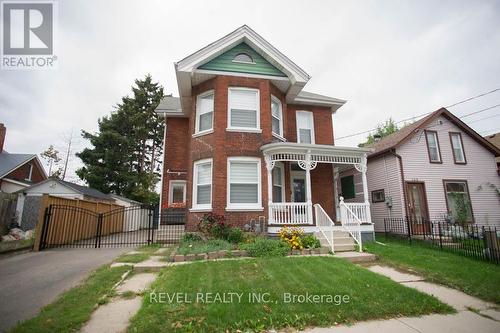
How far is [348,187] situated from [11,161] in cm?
→ 3184

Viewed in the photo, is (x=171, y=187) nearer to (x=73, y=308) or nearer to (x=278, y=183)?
(x=278, y=183)

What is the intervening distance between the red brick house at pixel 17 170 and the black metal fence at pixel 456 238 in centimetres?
2974

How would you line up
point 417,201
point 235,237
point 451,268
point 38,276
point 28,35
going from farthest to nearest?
point 417,201 < point 235,237 < point 28,35 < point 451,268 < point 38,276

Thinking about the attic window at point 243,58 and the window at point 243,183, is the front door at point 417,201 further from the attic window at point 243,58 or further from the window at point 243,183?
the attic window at point 243,58

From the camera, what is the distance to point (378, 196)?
49.6 feet

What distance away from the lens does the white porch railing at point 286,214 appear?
32.1 feet

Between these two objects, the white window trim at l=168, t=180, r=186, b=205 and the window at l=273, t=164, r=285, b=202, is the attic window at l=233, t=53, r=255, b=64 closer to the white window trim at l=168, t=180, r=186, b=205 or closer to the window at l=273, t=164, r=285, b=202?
the window at l=273, t=164, r=285, b=202

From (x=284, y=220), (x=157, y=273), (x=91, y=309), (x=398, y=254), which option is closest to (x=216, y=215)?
(x=284, y=220)

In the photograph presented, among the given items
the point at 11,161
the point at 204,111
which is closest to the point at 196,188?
the point at 204,111

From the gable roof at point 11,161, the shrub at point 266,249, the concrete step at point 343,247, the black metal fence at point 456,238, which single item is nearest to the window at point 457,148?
the black metal fence at point 456,238

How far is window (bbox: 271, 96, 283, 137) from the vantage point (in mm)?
11906

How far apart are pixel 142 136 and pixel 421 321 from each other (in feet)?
107

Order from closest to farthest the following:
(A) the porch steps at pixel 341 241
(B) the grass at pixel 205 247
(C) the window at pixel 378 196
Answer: (B) the grass at pixel 205 247, (A) the porch steps at pixel 341 241, (C) the window at pixel 378 196

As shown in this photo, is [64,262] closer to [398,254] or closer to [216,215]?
[216,215]
